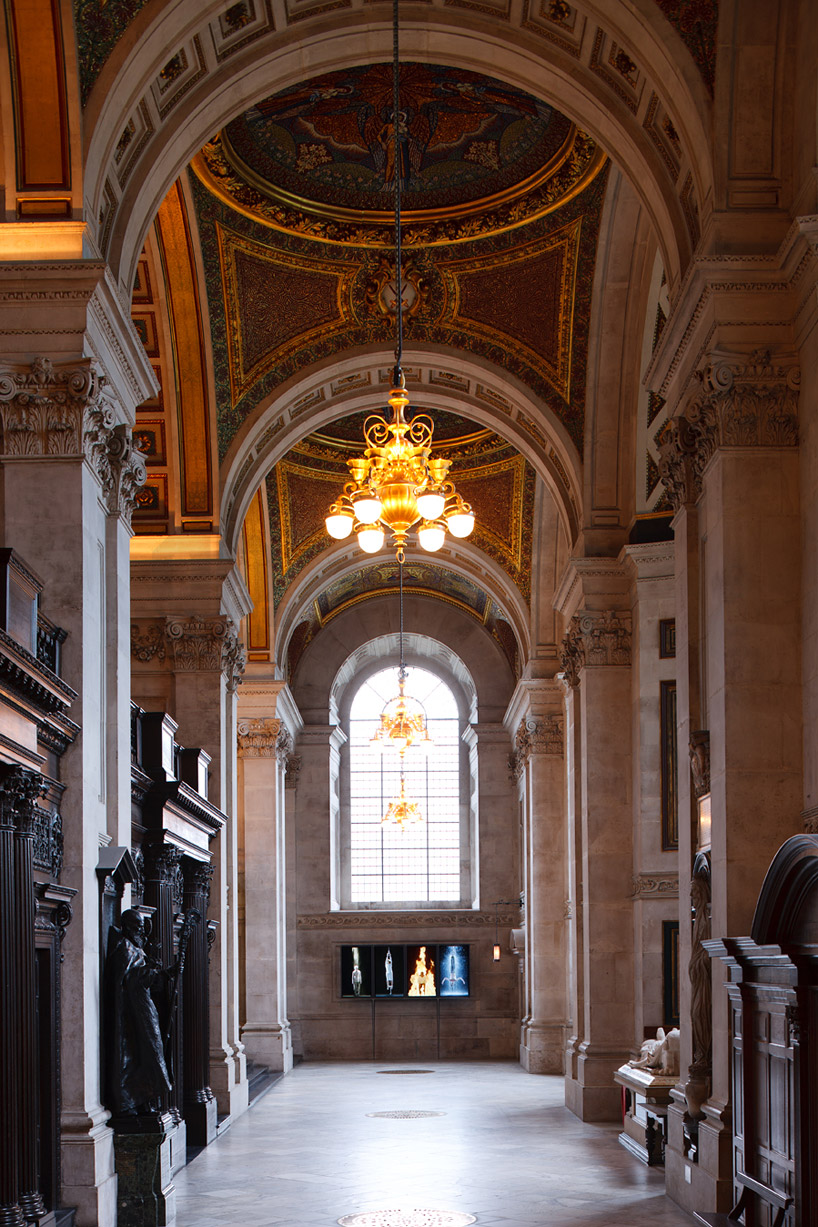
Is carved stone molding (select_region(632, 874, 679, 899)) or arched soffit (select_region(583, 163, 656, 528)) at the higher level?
arched soffit (select_region(583, 163, 656, 528))

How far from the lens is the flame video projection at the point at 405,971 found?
2955 cm

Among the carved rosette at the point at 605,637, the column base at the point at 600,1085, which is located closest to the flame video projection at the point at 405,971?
the column base at the point at 600,1085

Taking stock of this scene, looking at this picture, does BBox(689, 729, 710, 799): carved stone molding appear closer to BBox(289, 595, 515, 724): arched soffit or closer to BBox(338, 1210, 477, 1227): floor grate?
BBox(338, 1210, 477, 1227): floor grate

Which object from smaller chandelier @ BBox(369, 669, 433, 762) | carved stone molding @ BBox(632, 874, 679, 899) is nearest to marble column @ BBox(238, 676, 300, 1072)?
smaller chandelier @ BBox(369, 669, 433, 762)

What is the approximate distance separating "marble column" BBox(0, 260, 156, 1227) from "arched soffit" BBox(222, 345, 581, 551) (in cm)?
724

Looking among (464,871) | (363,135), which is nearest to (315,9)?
(363,135)

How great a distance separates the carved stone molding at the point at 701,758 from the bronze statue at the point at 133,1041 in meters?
4.03

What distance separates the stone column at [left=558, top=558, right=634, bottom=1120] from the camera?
16.4 metres

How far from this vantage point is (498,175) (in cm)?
1636

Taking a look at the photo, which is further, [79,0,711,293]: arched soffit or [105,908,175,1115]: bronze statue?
[79,0,711,293]: arched soffit

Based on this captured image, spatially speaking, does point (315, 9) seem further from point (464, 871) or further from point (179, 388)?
point (464, 871)

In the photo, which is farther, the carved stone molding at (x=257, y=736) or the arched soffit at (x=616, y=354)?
the carved stone molding at (x=257, y=736)

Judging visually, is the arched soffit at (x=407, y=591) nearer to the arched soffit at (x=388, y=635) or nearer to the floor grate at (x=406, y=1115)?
the arched soffit at (x=388, y=635)

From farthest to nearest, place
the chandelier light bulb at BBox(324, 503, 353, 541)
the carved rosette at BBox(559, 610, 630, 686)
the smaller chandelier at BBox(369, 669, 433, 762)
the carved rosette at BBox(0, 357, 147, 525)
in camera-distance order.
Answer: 1. the smaller chandelier at BBox(369, 669, 433, 762)
2. the carved rosette at BBox(559, 610, 630, 686)
3. the chandelier light bulb at BBox(324, 503, 353, 541)
4. the carved rosette at BBox(0, 357, 147, 525)
